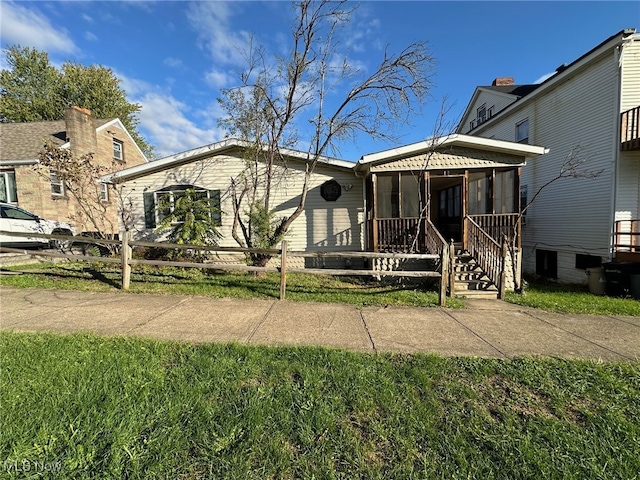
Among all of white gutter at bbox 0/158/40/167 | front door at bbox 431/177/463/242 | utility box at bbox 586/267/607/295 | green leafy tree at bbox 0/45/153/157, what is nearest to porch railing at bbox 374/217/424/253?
front door at bbox 431/177/463/242

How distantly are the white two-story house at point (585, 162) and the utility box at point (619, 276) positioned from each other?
72cm

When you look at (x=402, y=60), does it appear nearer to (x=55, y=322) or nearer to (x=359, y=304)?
(x=359, y=304)

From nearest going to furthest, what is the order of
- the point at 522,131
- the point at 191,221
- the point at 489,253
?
the point at 489,253, the point at 191,221, the point at 522,131

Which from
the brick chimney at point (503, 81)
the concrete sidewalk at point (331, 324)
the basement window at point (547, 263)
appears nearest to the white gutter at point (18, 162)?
the concrete sidewalk at point (331, 324)

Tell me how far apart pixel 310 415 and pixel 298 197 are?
8241 millimetres

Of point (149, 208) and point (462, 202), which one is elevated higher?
point (149, 208)

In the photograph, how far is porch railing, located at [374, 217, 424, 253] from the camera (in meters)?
8.91

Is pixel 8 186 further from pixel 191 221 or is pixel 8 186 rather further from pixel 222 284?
pixel 222 284

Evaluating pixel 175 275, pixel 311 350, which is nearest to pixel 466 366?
pixel 311 350

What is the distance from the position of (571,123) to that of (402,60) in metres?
7.72

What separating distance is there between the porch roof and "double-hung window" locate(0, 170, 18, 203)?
15.9m

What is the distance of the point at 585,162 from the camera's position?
397 inches

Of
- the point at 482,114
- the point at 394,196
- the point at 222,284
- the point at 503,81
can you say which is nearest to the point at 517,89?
the point at 482,114

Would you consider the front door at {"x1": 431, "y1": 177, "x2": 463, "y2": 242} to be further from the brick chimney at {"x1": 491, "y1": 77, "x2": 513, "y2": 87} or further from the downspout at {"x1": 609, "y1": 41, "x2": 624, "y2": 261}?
the brick chimney at {"x1": 491, "y1": 77, "x2": 513, "y2": 87}
